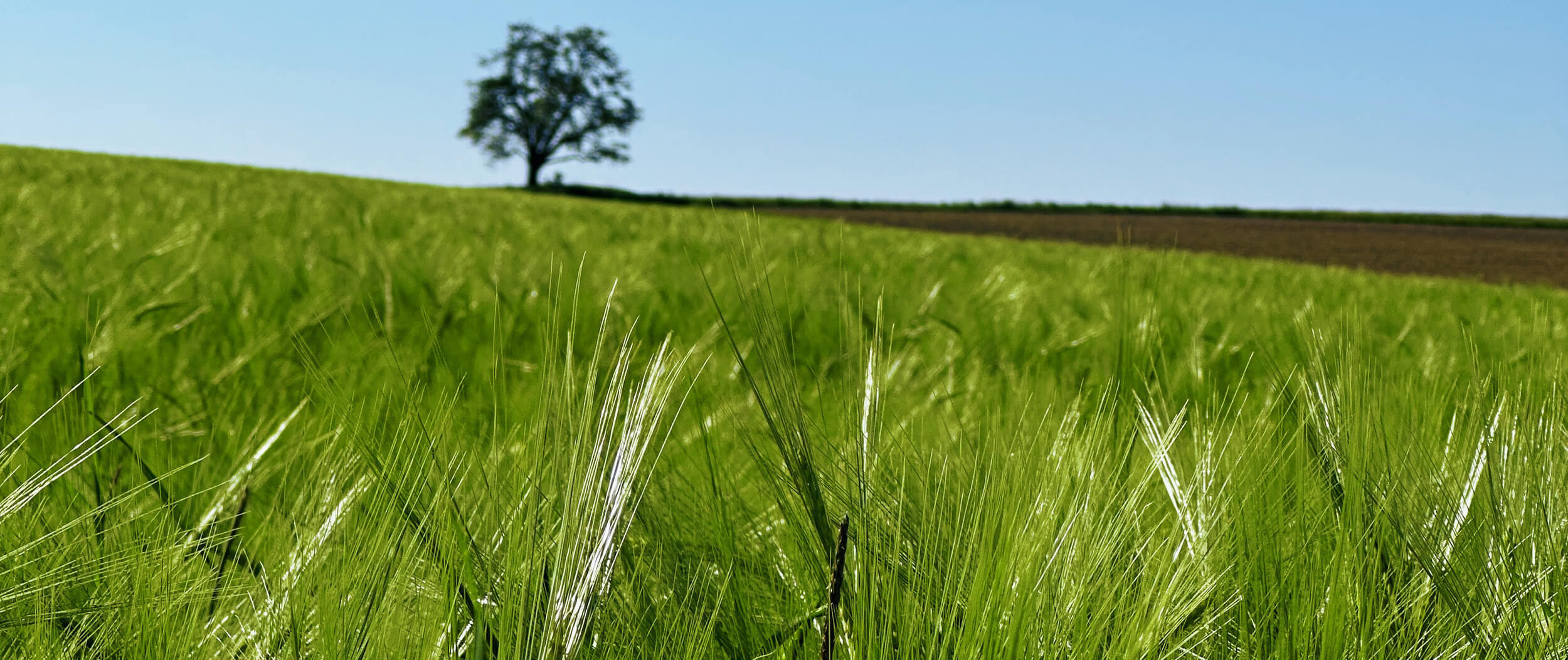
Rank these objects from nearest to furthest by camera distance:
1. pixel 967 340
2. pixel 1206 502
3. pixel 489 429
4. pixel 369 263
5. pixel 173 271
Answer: pixel 1206 502 < pixel 489 429 < pixel 173 271 < pixel 967 340 < pixel 369 263

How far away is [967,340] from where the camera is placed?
1.74 metres

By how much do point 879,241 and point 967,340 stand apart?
3.96 metres

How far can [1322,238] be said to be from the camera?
73.6 feet

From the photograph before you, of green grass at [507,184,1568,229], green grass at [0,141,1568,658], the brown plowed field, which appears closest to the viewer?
green grass at [0,141,1568,658]

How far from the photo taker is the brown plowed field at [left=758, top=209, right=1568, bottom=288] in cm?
1677

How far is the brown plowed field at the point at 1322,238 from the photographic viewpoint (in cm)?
1677

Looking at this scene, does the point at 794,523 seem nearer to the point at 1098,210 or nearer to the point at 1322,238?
the point at 1322,238

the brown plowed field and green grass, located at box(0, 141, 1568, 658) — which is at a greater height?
green grass, located at box(0, 141, 1568, 658)

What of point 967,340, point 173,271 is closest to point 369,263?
point 173,271

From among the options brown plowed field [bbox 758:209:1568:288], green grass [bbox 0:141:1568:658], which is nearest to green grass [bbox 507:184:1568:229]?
brown plowed field [bbox 758:209:1568:288]

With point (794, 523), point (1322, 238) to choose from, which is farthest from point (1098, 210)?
point (794, 523)

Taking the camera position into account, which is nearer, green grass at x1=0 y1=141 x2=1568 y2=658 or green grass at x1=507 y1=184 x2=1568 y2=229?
green grass at x1=0 y1=141 x2=1568 y2=658

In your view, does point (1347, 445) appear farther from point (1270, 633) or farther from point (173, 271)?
point (173, 271)

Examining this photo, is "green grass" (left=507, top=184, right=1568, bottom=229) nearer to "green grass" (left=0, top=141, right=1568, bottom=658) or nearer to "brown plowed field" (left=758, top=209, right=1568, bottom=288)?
"brown plowed field" (left=758, top=209, right=1568, bottom=288)
